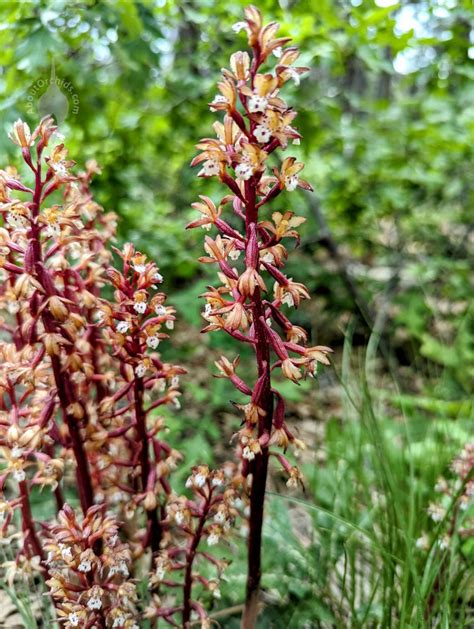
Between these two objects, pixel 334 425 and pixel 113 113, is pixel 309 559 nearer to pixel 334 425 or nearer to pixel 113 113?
pixel 334 425

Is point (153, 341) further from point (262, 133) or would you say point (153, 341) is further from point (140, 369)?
point (262, 133)

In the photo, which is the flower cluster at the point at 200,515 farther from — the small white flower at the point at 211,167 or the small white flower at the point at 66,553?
the small white flower at the point at 211,167

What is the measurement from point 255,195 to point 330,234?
7.94ft

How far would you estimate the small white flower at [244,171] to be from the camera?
851 millimetres

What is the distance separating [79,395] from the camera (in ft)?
3.76

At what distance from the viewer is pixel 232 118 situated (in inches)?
35.1

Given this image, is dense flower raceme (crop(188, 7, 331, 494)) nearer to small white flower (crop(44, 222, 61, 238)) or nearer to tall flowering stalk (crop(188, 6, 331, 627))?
tall flowering stalk (crop(188, 6, 331, 627))

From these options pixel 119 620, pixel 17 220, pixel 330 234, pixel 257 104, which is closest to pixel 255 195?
pixel 257 104

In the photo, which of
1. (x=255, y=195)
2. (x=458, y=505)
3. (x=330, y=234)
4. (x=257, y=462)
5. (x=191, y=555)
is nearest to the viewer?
(x=255, y=195)

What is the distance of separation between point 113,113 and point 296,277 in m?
1.13

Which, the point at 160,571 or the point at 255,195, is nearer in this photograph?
the point at 255,195

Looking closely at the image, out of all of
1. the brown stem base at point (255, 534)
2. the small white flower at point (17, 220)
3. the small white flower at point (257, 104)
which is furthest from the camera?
the brown stem base at point (255, 534)

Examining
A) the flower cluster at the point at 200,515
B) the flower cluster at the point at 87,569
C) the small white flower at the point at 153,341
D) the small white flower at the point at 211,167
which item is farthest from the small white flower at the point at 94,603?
the small white flower at the point at 211,167

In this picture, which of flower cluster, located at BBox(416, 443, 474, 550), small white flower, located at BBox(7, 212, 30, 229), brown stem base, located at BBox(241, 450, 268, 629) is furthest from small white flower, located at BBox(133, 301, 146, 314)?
flower cluster, located at BBox(416, 443, 474, 550)
